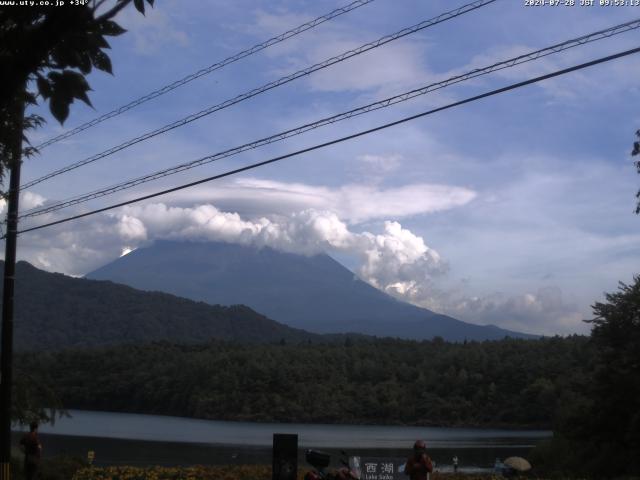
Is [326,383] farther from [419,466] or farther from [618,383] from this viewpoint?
[419,466]

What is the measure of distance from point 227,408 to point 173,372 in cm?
1247

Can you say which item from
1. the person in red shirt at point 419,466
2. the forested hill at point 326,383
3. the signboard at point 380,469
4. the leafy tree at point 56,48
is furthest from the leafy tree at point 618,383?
the forested hill at point 326,383

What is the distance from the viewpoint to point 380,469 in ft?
63.0

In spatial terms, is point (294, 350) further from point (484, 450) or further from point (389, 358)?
point (484, 450)

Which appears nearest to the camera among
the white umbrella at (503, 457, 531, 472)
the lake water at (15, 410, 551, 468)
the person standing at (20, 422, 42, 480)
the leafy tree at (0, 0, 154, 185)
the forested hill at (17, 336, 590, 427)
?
the leafy tree at (0, 0, 154, 185)

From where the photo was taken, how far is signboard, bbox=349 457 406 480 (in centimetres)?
1908

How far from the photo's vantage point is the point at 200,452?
178 feet

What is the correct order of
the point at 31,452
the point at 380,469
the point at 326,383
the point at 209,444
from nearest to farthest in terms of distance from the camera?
the point at 380,469 < the point at 31,452 < the point at 209,444 < the point at 326,383

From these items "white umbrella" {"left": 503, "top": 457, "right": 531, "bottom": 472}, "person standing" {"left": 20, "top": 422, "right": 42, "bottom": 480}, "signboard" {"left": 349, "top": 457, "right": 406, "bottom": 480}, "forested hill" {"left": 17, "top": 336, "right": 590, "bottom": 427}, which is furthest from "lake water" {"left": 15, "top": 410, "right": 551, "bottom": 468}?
"signboard" {"left": 349, "top": 457, "right": 406, "bottom": 480}

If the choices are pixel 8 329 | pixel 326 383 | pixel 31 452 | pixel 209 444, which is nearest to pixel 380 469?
pixel 31 452

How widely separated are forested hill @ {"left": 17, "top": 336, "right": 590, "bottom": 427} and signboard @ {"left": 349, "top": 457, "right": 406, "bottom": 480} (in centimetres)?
8766

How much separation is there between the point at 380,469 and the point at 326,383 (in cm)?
10948

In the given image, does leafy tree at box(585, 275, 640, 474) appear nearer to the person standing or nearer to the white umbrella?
the white umbrella

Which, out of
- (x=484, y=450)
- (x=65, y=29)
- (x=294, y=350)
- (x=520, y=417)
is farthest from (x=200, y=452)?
(x=294, y=350)
